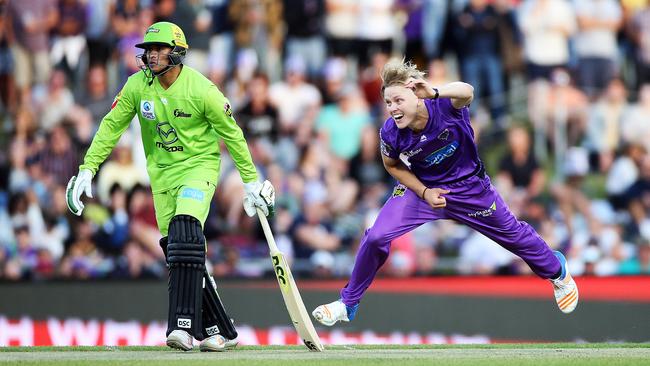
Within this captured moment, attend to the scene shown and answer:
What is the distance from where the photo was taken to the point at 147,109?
8531 millimetres

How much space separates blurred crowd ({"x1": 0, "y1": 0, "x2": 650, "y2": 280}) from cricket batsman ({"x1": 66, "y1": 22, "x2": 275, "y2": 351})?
4.54 meters

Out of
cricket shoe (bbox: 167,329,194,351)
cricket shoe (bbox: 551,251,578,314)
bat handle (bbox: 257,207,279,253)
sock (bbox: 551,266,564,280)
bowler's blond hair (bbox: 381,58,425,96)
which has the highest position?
bowler's blond hair (bbox: 381,58,425,96)

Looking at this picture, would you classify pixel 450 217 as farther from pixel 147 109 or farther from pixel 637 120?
pixel 637 120

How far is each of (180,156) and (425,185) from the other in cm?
181

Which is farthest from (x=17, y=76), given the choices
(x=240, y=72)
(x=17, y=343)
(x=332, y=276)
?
(x=332, y=276)

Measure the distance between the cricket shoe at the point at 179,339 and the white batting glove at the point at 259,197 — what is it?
1034 mm

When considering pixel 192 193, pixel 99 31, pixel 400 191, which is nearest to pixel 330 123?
pixel 99 31

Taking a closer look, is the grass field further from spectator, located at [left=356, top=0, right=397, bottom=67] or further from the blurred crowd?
spectator, located at [left=356, top=0, right=397, bottom=67]

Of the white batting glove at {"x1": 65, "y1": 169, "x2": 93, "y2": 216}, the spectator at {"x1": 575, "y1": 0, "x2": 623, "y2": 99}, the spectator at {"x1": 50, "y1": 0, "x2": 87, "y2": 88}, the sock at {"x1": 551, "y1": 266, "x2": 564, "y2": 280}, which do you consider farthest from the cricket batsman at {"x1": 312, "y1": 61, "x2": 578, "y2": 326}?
the spectator at {"x1": 50, "y1": 0, "x2": 87, "y2": 88}

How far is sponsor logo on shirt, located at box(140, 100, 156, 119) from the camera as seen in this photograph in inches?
335

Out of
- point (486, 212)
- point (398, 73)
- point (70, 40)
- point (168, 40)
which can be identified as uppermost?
point (168, 40)

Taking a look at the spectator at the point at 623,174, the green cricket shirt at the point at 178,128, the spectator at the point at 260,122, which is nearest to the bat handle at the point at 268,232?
the green cricket shirt at the point at 178,128

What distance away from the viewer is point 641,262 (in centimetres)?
1299

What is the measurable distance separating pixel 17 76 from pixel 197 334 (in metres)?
8.35
